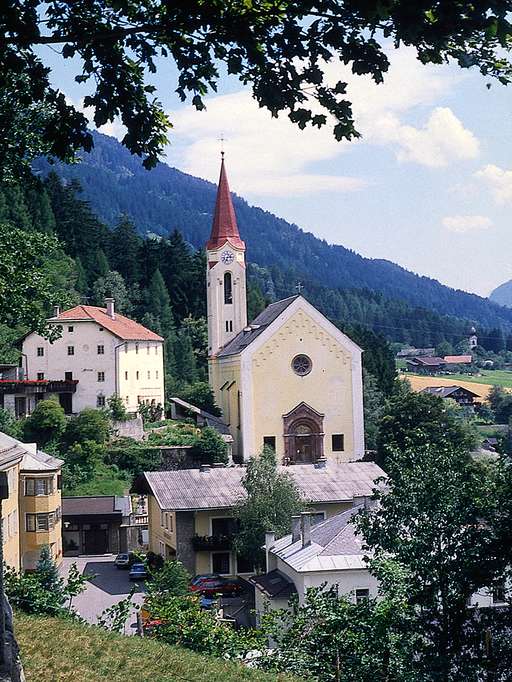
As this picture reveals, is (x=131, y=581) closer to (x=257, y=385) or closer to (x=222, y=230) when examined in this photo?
(x=257, y=385)

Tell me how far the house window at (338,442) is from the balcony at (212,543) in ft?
64.7

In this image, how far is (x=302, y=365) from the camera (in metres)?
53.5

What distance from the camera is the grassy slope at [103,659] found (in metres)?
8.96

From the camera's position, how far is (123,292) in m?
81.1

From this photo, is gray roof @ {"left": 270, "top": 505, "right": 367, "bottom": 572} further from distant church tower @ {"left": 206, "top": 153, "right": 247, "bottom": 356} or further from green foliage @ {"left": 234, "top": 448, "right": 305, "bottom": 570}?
distant church tower @ {"left": 206, "top": 153, "right": 247, "bottom": 356}

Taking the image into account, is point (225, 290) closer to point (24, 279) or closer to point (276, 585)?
point (276, 585)

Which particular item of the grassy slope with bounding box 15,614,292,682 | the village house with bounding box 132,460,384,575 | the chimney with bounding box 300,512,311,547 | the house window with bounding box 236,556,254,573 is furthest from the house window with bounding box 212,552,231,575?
the grassy slope with bounding box 15,614,292,682

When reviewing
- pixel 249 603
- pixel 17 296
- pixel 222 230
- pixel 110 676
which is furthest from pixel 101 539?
pixel 110 676

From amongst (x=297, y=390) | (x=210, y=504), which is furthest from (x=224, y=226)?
(x=210, y=504)

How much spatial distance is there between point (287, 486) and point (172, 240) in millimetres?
58765

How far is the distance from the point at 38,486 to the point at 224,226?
1192 inches

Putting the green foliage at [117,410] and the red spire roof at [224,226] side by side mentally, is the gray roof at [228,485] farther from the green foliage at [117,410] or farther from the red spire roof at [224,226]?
the red spire roof at [224,226]

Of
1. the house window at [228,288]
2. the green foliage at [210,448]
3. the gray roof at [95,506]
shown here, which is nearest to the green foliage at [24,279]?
the gray roof at [95,506]

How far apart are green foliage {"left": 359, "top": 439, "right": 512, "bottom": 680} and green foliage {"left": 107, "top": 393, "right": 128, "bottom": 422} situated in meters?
36.4
